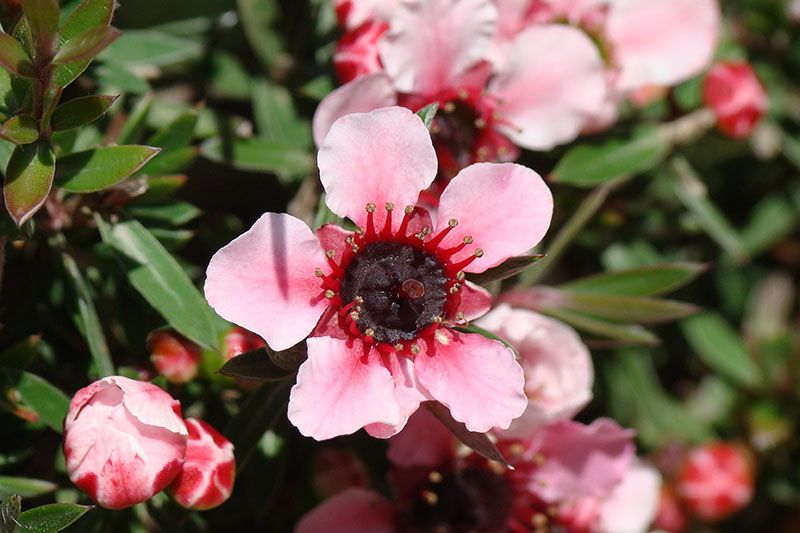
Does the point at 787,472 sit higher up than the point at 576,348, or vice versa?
the point at 576,348

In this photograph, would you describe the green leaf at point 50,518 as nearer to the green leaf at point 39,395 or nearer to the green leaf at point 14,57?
the green leaf at point 39,395

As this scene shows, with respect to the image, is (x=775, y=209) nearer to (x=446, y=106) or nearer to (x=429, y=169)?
(x=446, y=106)

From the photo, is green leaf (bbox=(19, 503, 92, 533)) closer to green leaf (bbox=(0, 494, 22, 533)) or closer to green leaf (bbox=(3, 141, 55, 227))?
green leaf (bbox=(0, 494, 22, 533))

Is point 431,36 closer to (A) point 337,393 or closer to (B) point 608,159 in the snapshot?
(B) point 608,159

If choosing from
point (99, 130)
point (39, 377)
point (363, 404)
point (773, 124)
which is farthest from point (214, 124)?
point (773, 124)

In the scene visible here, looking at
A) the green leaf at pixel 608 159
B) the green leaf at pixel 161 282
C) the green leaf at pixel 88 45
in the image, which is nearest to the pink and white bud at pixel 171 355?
the green leaf at pixel 161 282

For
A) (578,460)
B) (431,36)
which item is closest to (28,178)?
(431,36)
